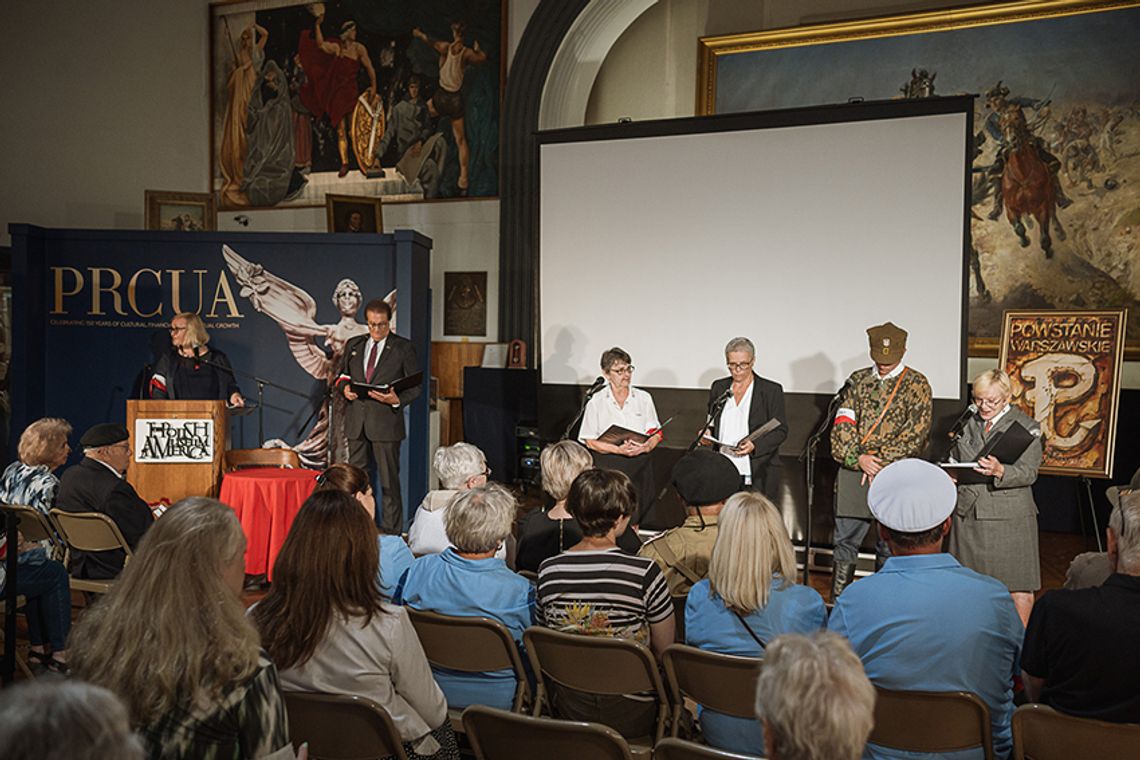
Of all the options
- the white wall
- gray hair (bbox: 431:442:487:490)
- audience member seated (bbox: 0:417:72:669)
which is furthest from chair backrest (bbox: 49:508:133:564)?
the white wall

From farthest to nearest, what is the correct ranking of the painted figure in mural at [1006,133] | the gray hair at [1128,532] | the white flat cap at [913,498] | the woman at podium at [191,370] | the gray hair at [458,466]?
the painted figure in mural at [1006,133] < the woman at podium at [191,370] < the gray hair at [458,466] < the white flat cap at [913,498] < the gray hair at [1128,532]

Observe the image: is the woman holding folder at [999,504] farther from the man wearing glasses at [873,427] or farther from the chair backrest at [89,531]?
the chair backrest at [89,531]

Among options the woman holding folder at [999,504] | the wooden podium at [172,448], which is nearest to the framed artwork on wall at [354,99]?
the wooden podium at [172,448]

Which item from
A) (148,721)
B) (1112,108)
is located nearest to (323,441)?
(148,721)

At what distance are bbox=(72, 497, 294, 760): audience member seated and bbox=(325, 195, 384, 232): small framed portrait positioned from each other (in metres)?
9.09

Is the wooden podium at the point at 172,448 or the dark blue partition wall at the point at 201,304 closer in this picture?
the wooden podium at the point at 172,448

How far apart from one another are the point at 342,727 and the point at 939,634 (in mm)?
1502

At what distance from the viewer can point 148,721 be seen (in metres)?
1.77

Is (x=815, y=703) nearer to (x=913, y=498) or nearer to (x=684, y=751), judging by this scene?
(x=684, y=751)

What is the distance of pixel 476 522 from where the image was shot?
9.75ft

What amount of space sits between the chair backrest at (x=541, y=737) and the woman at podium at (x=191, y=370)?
16.4ft

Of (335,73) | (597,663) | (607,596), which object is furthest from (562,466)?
(335,73)

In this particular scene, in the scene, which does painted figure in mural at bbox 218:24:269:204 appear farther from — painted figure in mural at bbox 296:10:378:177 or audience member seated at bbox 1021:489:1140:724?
audience member seated at bbox 1021:489:1140:724

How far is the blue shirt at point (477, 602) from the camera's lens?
9.73ft
